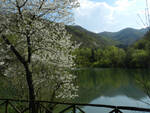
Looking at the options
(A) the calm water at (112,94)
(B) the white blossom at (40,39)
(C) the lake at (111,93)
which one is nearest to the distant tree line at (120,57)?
(A) the calm water at (112,94)

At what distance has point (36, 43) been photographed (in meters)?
6.63

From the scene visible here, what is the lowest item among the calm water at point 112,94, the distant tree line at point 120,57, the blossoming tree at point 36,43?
the calm water at point 112,94

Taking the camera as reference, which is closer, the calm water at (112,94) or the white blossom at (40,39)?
the white blossom at (40,39)

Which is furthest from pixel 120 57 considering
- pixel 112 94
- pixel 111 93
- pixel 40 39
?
pixel 40 39

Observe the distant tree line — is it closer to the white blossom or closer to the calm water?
the calm water

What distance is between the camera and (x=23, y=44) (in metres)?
7.02

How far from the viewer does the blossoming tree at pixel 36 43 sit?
6.25 m

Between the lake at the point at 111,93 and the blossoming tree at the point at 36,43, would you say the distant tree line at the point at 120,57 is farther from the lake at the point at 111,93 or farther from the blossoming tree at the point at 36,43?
the blossoming tree at the point at 36,43

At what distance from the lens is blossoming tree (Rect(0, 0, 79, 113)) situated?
6250 mm

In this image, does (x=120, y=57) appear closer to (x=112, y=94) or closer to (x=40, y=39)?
(x=112, y=94)

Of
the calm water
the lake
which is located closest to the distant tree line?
the calm water

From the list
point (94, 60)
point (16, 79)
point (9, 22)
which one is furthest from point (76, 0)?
point (94, 60)

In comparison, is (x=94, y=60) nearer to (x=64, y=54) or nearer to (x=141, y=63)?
(x=141, y=63)

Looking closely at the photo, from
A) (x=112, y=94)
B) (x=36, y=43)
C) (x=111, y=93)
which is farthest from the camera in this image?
(x=111, y=93)
